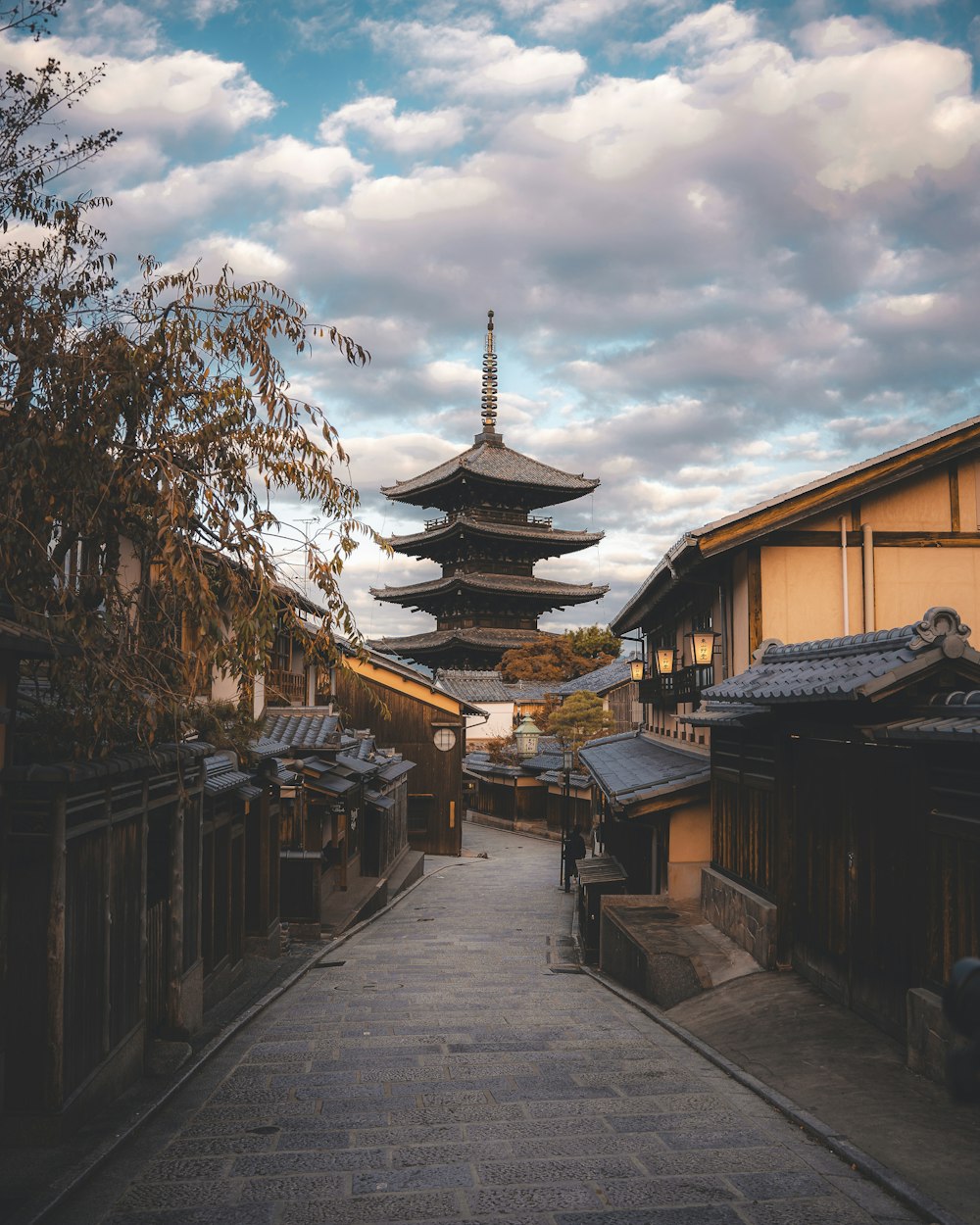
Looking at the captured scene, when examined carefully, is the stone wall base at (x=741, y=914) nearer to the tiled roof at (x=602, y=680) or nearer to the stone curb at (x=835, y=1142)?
the stone curb at (x=835, y=1142)

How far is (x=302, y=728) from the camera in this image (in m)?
22.1

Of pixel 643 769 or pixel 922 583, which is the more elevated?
pixel 922 583

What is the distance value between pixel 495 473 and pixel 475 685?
12.8 meters

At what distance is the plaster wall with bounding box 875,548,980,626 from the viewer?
1545cm

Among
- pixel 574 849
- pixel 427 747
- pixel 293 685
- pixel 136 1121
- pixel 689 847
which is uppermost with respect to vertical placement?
pixel 293 685

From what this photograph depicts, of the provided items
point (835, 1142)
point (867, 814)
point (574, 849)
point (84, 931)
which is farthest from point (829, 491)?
point (574, 849)

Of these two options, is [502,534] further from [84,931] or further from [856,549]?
[84,931]

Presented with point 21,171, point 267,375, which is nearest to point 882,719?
point 267,375

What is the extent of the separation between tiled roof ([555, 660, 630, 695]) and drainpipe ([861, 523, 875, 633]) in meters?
33.4

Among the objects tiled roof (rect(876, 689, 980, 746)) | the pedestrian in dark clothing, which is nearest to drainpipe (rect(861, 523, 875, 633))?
tiled roof (rect(876, 689, 980, 746))

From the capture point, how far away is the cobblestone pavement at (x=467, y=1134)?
5723 mm

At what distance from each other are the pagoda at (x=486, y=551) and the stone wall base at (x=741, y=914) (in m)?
43.3

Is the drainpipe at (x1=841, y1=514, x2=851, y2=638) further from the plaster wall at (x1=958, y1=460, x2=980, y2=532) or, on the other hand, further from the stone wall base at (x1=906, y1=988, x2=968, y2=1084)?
the stone wall base at (x1=906, y1=988, x2=968, y2=1084)

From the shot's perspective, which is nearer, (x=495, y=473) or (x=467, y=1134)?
(x=467, y=1134)
